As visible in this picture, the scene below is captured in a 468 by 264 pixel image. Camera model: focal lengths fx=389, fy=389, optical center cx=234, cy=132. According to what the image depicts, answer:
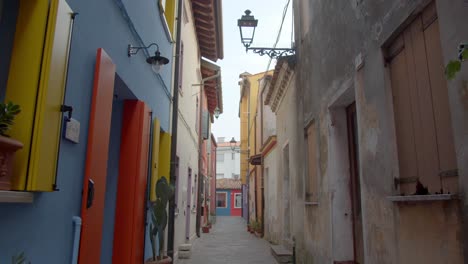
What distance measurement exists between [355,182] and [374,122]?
153cm

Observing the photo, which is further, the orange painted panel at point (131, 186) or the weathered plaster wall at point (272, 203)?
the weathered plaster wall at point (272, 203)

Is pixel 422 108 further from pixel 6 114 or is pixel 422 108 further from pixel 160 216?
pixel 160 216

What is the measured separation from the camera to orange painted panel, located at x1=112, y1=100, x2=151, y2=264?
4.67m

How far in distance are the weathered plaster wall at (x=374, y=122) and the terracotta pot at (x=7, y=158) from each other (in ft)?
8.08

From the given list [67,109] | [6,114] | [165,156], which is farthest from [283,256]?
[6,114]

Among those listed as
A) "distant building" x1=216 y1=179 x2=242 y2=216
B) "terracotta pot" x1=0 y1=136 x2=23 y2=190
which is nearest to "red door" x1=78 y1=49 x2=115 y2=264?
"terracotta pot" x1=0 y1=136 x2=23 y2=190

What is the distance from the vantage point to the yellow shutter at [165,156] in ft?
21.8

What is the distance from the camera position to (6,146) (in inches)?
77.9

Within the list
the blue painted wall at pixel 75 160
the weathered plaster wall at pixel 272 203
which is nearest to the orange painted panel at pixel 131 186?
the blue painted wall at pixel 75 160

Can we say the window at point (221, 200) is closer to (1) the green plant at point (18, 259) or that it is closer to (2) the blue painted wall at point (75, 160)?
(2) the blue painted wall at point (75, 160)

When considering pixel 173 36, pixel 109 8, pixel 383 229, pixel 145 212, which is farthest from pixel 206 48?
pixel 383 229

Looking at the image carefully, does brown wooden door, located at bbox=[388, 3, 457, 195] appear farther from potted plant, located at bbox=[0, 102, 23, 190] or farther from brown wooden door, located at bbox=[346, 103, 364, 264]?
potted plant, located at bbox=[0, 102, 23, 190]

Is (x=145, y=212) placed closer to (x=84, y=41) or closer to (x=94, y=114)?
(x=94, y=114)

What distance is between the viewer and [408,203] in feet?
9.95
